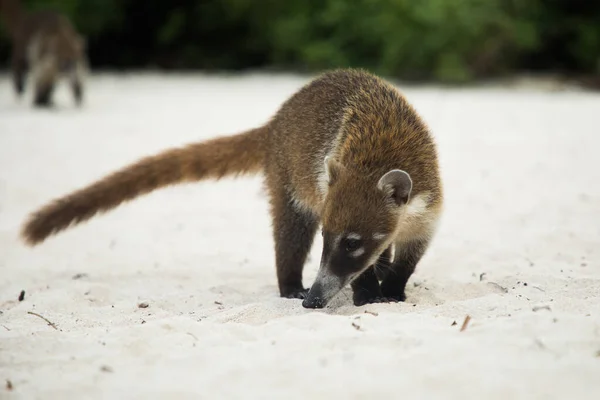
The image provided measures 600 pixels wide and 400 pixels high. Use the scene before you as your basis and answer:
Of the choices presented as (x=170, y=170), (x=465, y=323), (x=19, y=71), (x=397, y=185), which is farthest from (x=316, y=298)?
(x=19, y=71)

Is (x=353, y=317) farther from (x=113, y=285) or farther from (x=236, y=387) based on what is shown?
(x=113, y=285)

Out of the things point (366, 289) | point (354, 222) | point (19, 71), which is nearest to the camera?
point (354, 222)

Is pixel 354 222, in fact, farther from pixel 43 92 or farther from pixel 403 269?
pixel 43 92

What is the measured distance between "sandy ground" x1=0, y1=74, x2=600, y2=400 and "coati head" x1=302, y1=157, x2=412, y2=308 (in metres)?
0.24

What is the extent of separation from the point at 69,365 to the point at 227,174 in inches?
84.9

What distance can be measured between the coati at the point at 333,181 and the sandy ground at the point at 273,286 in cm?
27

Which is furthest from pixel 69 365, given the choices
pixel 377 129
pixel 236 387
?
pixel 377 129

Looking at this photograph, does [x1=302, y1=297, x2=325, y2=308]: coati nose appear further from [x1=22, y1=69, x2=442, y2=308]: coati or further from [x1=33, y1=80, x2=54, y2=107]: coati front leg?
[x1=33, y1=80, x2=54, y2=107]: coati front leg

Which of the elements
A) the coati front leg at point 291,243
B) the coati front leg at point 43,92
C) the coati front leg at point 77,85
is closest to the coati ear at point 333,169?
the coati front leg at point 291,243

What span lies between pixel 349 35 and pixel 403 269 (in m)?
10.5

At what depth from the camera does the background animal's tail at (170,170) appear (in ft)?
15.8

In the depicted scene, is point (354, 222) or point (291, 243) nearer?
point (354, 222)

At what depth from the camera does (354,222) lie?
3.77m

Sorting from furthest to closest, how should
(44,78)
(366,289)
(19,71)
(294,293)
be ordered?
1. (19,71)
2. (44,78)
3. (294,293)
4. (366,289)
